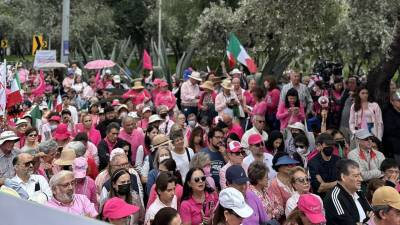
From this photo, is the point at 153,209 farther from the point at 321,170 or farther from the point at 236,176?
the point at 321,170

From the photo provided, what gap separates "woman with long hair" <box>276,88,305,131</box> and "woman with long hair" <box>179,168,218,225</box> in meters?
4.38

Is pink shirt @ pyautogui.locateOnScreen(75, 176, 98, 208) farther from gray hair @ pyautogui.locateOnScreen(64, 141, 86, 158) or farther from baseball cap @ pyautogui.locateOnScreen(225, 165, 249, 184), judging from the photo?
baseball cap @ pyautogui.locateOnScreen(225, 165, 249, 184)

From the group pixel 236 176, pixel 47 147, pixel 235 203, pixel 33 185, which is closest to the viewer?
pixel 235 203

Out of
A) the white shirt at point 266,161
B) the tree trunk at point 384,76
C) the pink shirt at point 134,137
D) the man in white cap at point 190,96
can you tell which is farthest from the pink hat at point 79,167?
the man in white cap at point 190,96

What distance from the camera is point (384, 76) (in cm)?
1152

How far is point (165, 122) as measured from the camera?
10.7 m

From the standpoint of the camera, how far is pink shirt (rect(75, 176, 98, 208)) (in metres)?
6.83

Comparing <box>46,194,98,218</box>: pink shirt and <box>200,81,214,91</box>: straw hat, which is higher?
<box>200,81,214,91</box>: straw hat

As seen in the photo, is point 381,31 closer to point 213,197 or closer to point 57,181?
point 213,197

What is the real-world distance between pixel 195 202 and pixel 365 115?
4.81 meters

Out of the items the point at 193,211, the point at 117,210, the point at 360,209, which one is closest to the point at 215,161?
the point at 193,211

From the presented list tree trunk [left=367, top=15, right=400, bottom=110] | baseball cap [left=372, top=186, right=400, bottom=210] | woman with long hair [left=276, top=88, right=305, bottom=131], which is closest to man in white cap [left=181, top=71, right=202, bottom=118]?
woman with long hair [left=276, top=88, right=305, bottom=131]

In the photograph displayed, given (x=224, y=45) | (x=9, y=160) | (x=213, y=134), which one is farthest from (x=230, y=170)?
(x=224, y=45)

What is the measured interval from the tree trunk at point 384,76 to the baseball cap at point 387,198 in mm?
6070
